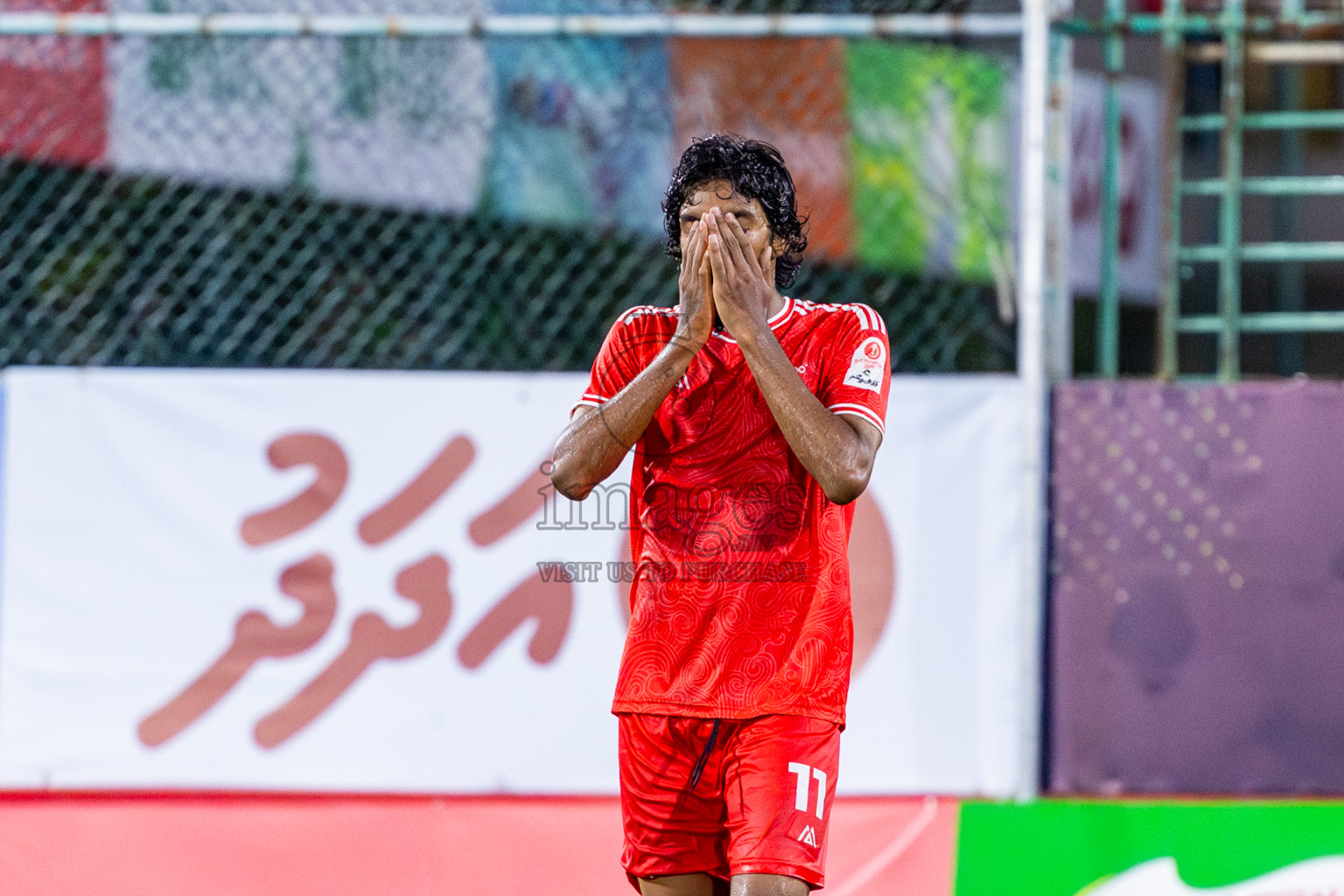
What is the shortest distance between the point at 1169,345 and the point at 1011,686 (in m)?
1.37

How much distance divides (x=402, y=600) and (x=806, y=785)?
2084 millimetres

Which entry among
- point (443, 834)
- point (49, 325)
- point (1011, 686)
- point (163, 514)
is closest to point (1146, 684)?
point (1011, 686)

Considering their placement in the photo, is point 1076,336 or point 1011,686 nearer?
point 1011,686

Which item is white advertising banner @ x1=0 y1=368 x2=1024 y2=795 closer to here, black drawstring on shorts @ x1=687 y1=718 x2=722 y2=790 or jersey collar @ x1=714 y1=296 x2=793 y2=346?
jersey collar @ x1=714 y1=296 x2=793 y2=346

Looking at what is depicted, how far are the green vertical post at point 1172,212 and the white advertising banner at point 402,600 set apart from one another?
2.83 feet

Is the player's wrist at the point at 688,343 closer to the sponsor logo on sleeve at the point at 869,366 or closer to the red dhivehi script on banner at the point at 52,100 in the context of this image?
the sponsor logo on sleeve at the point at 869,366

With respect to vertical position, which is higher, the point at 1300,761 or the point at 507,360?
the point at 507,360

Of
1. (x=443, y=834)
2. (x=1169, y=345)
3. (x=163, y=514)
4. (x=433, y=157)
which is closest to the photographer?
(x=443, y=834)

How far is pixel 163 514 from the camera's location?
427 centimetres

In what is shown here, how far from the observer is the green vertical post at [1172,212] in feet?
15.5

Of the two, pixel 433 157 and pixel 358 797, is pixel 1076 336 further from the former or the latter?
pixel 358 797

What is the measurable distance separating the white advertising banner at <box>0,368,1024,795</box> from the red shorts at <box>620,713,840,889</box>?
5.61 feet

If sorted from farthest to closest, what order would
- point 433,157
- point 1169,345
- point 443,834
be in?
point 433,157, point 1169,345, point 443,834

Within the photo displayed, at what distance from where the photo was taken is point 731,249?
7.84 feet
